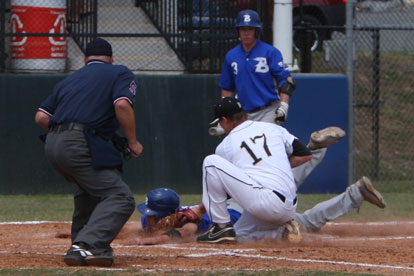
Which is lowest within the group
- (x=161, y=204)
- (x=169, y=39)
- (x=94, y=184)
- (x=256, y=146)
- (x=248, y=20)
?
(x=161, y=204)

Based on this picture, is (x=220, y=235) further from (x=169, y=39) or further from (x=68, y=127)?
(x=169, y=39)

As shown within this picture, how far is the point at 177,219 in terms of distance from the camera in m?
6.83

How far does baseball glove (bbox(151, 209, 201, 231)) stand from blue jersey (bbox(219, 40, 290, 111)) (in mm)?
1939

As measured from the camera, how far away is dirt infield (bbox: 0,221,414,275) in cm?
518

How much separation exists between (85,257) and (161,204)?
1.64 metres

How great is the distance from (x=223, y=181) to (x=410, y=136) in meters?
7.84

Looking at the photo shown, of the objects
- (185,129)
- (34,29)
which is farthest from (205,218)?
(34,29)

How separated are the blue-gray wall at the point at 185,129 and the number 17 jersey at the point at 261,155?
12.9 feet

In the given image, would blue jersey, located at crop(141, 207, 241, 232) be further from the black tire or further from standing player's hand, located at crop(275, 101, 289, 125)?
the black tire

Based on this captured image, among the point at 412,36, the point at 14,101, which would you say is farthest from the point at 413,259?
the point at 412,36

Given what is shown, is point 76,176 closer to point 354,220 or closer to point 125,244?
point 125,244

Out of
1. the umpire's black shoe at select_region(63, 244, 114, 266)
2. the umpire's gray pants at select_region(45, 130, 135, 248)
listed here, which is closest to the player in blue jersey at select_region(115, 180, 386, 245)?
the umpire's gray pants at select_region(45, 130, 135, 248)

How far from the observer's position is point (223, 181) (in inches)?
244

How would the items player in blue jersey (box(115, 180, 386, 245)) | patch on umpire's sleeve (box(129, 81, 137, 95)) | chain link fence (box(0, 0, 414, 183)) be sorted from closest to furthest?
patch on umpire's sleeve (box(129, 81, 137, 95)) → player in blue jersey (box(115, 180, 386, 245)) → chain link fence (box(0, 0, 414, 183))
